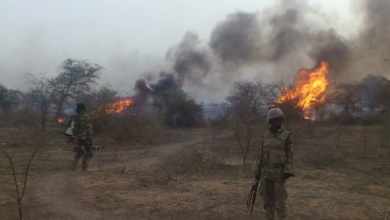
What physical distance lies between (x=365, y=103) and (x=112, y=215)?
32220 millimetres

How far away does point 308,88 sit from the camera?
2245 cm

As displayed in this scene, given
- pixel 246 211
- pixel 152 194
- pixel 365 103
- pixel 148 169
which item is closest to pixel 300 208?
pixel 246 211

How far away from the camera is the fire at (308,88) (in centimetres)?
2073

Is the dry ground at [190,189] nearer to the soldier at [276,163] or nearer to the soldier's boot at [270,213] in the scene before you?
the soldier's boot at [270,213]

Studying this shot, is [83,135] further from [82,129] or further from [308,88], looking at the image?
[308,88]

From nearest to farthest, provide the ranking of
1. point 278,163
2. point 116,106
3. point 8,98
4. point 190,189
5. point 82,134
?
point 278,163
point 190,189
point 82,134
point 116,106
point 8,98

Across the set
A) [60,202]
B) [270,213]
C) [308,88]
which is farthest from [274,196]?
[308,88]

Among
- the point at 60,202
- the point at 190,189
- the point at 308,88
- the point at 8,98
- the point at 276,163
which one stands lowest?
the point at 60,202

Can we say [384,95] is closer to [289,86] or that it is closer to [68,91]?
[289,86]

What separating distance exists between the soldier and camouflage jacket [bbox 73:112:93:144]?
584 cm

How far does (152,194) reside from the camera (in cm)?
754

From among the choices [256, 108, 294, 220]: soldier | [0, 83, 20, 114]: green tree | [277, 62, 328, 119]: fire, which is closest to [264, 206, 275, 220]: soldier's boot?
[256, 108, 294, 220]: soldier

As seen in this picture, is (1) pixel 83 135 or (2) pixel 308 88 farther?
(2) pixel 308 88

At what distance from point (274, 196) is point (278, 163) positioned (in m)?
0.53
